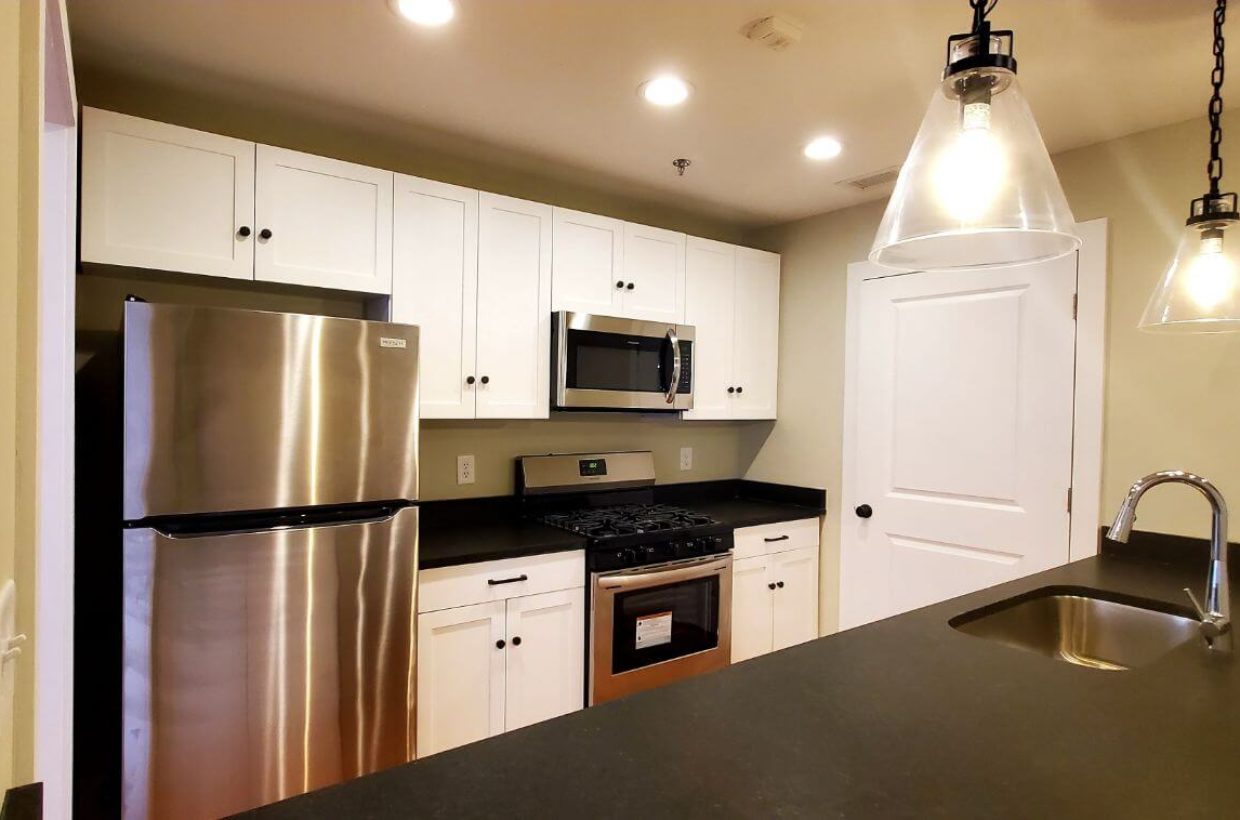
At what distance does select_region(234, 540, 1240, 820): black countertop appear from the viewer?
81 cm

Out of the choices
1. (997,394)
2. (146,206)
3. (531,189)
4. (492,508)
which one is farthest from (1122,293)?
(146,206)

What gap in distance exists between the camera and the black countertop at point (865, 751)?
806 mm

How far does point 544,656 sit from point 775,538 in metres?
1.26

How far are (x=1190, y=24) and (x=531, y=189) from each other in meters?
2.23

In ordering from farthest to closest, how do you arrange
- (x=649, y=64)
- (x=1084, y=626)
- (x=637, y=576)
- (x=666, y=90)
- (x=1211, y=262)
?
(x=637, y=576)
(x=666, y=90)
(x=649, y=64)
(x=1084, y=626)
(x=1211, y=262)

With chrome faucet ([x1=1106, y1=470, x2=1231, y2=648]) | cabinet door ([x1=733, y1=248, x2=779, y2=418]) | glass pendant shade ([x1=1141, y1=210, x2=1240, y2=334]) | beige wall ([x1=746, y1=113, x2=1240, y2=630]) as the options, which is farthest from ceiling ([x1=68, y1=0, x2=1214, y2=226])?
chrome faucet ([x1=1106, y1=470, x2=1231, y2=648])

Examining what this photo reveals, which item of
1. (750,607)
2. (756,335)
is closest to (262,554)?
(750,607)

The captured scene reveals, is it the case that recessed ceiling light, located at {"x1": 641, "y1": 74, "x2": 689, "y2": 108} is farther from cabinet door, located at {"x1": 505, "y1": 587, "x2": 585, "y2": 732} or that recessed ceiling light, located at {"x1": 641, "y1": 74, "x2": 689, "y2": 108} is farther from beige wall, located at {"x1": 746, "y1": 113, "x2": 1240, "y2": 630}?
cabinet door, located at {"x1": 505, "y1": 587, "x2": 585, "y2": 732}

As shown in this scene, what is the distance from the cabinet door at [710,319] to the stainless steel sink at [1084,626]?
1694mm

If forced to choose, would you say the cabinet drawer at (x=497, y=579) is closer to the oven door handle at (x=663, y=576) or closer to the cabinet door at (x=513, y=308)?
the oven door handle at (x=663, y=576)

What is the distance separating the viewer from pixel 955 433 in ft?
9.23

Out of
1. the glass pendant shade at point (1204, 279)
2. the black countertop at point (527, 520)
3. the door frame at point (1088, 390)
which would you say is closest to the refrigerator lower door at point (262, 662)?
the black countertop at point (527, 520)

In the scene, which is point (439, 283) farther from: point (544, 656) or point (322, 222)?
point (544, 656)

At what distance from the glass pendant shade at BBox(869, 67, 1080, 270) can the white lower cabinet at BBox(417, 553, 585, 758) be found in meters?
1.73
